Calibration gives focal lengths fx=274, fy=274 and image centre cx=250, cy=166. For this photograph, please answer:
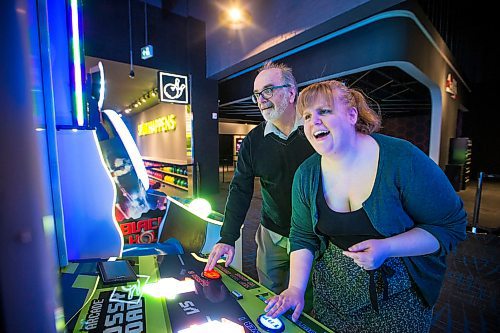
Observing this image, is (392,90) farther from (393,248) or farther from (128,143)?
(393,248)

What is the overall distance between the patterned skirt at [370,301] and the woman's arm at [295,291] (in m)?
0.09

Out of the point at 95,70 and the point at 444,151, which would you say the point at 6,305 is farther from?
the point at 444,151

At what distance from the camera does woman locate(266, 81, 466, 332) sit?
0.79m

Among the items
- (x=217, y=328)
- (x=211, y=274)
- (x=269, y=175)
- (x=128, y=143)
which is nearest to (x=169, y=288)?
(x=211, y=274)

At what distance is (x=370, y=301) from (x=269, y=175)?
0.73 metres

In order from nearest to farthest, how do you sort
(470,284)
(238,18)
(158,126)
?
(470,284), (238,18), (158,126)

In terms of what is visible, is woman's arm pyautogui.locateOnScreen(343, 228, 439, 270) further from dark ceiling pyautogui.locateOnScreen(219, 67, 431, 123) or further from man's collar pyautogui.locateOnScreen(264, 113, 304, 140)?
dark ceiling pyautogui.locateOnScreen(219, 67, 431, 123)

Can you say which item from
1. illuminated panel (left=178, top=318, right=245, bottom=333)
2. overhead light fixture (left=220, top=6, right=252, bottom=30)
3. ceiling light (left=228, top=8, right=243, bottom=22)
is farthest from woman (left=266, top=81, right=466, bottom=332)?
ceiling light (left=228, top=8, right=243, bottom=22)

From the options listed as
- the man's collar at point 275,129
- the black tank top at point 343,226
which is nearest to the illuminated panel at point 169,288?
the black tank top at point 343,226

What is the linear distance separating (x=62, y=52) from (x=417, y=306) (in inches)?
54.0

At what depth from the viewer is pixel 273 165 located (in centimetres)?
139

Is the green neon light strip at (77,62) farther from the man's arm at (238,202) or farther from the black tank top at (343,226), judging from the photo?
the black tank top at (343,226)

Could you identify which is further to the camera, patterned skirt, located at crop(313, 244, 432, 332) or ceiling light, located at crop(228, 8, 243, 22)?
ceiling light, located at crop(228, 8, 243, 22)

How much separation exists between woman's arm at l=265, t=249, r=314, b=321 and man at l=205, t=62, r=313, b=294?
0.37 metres
